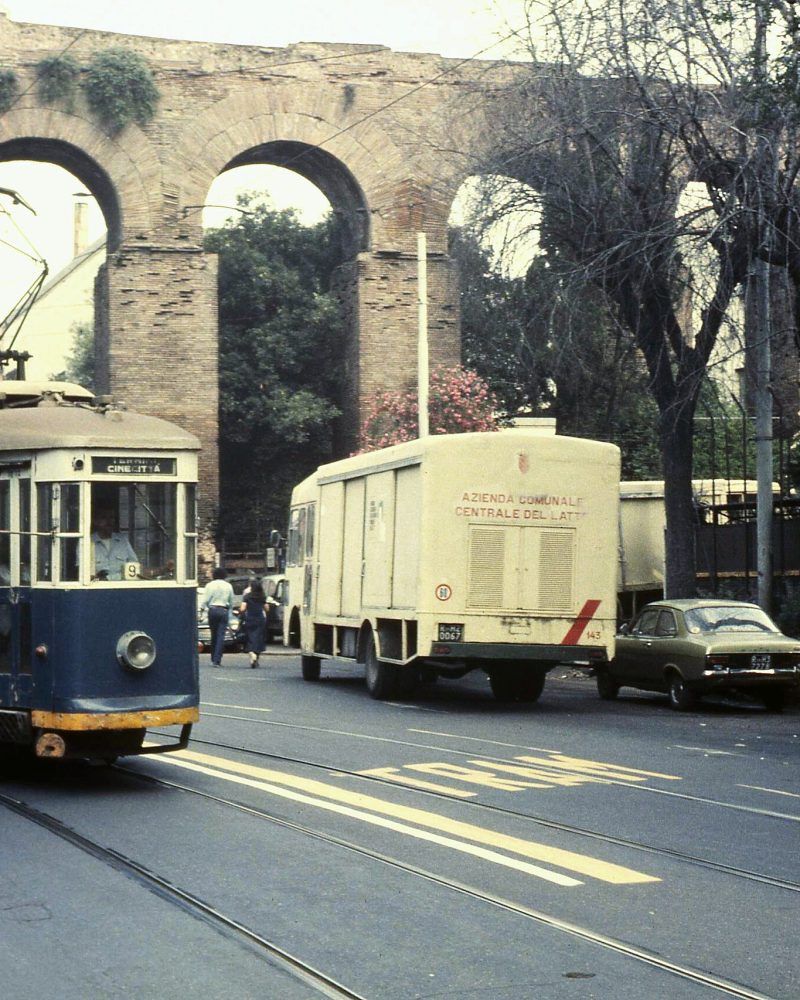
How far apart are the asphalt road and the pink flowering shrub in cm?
2340

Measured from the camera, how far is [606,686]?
22406 mm

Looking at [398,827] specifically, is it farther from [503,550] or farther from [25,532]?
[503,550]

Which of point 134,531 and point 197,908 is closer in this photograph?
point 197,908

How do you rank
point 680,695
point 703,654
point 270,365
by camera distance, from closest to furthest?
point 703,654
point 680,695
point 270,365

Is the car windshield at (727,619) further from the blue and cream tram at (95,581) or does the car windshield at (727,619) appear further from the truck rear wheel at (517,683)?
the blue and cream tram at (95,581)

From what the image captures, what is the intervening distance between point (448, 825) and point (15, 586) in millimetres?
3842

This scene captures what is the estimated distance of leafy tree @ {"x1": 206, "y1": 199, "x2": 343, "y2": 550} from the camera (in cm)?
4556

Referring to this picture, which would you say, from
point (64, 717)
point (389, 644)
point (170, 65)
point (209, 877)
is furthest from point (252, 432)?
point (209, 877)

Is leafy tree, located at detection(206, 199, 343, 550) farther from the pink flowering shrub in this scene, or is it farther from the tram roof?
the tram roof

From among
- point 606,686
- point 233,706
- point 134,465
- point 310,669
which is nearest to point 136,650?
point 134,465

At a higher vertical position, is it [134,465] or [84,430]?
[84,430]

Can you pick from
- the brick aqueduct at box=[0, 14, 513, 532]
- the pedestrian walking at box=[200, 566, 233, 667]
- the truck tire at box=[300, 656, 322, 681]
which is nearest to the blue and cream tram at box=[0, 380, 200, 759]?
the truck tire at box=[300, 656, 322, 681]

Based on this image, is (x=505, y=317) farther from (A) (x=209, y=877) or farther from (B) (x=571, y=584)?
(A) (x=209, y=877)

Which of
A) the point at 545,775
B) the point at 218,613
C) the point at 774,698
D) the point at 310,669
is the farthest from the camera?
the point at 218,613
